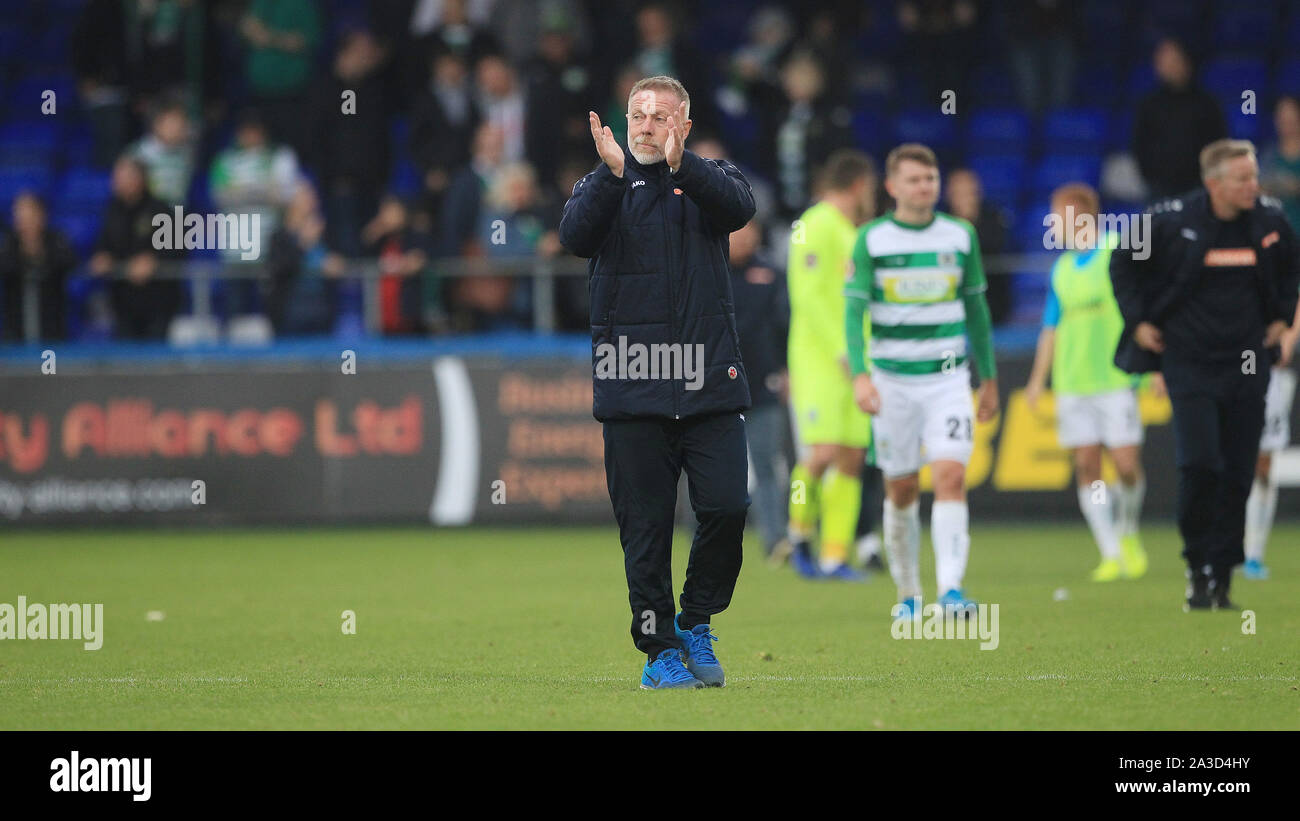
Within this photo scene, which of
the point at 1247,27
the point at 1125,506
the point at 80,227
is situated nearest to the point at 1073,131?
the point at 1247,27

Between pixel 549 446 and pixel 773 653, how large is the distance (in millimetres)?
8855

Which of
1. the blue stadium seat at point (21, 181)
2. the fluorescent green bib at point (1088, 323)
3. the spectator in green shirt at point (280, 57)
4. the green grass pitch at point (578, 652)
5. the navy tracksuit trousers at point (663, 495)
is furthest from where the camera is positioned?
the blue stadium seat at point (21, 181)

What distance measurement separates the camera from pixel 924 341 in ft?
35.9

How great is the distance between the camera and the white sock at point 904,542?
11203mm

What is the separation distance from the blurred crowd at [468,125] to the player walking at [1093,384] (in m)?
3.61

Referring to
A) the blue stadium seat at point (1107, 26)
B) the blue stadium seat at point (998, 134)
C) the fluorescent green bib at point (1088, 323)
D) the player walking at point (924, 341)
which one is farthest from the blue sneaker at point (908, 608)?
the blue stadium seat at point (1107, 26)

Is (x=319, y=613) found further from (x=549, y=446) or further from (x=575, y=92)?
(x=575, y=92)

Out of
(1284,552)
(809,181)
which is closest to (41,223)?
(809,181)

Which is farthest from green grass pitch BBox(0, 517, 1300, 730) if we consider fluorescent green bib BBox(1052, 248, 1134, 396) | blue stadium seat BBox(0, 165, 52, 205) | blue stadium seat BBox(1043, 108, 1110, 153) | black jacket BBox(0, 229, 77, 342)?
blue stadium seat BBox(0, 165, 52, 205)

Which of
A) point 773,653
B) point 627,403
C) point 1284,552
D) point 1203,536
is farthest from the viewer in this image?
point 1284,552

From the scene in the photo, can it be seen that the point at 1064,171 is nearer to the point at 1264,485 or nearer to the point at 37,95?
the point at 1264,485

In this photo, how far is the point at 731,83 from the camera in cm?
2195

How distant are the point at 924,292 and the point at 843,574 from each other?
11.3 feet

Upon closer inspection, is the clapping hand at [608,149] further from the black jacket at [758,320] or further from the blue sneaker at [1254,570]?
the blue sneaker at [1254,570]
